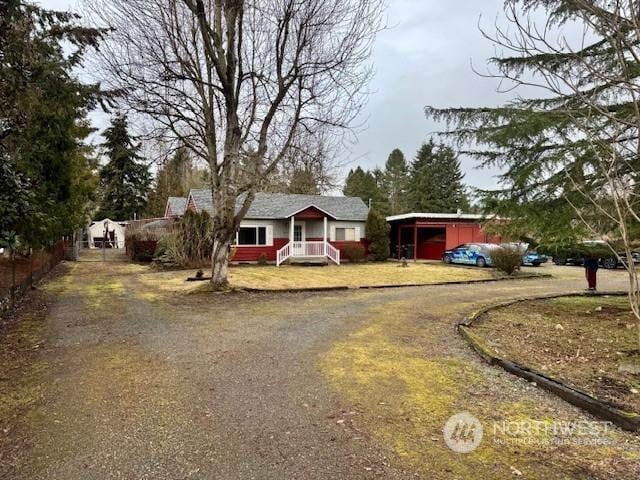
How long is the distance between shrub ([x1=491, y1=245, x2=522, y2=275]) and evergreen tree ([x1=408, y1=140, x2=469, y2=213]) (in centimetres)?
2838

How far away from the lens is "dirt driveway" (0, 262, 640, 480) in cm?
290

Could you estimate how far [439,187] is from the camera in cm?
4794

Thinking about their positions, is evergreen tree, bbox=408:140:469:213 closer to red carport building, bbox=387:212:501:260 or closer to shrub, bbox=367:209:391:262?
red carport building, bbox=387:212:501:260

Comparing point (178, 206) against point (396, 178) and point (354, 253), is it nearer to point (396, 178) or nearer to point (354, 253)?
point (354, 253)

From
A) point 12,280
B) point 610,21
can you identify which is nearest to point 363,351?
point 610,21

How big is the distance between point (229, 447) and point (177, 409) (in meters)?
0.95

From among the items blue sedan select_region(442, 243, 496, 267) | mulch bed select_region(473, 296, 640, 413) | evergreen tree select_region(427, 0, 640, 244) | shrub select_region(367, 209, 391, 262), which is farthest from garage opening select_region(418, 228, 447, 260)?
evergreen tree select_region(427, 0, 640, 244)

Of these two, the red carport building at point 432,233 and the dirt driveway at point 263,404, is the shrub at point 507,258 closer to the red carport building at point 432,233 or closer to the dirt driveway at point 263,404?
the red carport building at point 432,233

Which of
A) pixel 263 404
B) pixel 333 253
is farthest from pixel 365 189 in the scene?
pixel 263 404

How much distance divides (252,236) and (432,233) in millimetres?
11931

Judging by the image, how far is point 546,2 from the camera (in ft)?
23.0

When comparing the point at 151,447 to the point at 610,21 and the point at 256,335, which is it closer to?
the point at 256,335

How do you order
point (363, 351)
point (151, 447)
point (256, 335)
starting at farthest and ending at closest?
point (256, 335) → point (363, 351) → point (151, 447)

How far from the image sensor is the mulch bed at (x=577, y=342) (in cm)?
445
